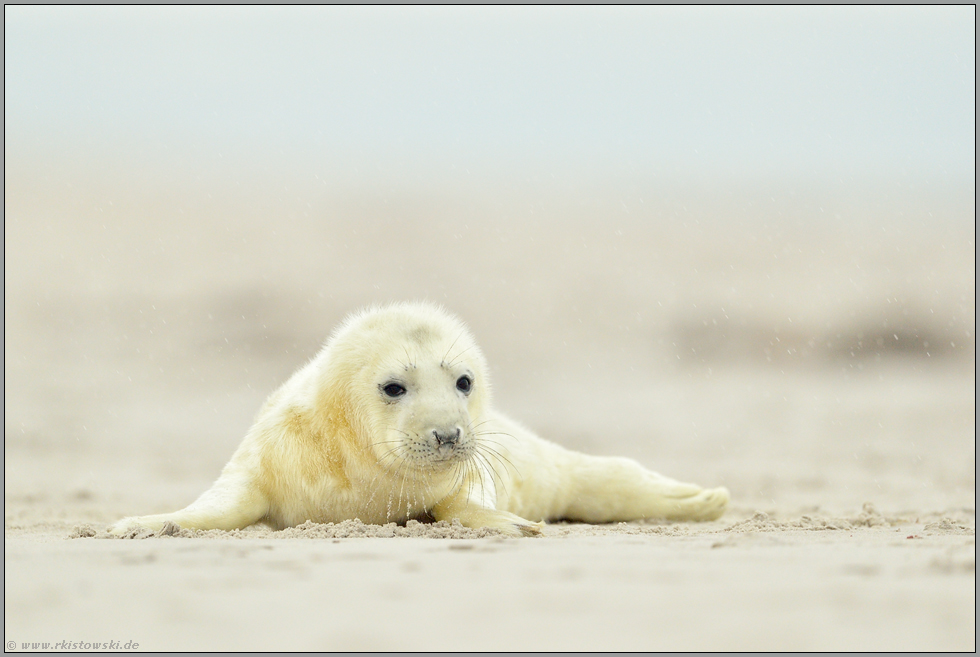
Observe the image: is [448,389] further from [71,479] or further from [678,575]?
[71,479]

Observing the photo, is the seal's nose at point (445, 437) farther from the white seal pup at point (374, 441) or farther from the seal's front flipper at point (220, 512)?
the seal's front flipper at point (220, 512)

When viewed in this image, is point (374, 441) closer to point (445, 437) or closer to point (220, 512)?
point (445, 437)

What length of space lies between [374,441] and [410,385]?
0.33m

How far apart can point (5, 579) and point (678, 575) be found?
2065 millimetres

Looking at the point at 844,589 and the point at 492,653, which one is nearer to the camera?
the point at 492,653

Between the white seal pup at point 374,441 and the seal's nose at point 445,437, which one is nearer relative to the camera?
the seal's nose at point 445,437

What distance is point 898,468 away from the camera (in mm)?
9477

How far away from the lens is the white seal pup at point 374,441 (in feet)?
15.1

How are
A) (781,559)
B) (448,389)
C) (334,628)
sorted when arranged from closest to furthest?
1. (334,628)
2. (781,559)
3. (448,389)

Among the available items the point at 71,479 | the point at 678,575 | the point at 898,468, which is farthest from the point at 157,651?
the point at 898,468

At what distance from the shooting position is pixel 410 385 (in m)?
4.77

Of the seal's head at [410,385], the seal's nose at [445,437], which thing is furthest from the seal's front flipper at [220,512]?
the seal's nose at [445,437]

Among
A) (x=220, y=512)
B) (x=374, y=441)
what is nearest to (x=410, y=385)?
(x=374, y=441)

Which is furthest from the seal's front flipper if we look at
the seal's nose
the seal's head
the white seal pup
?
the seal's nose
